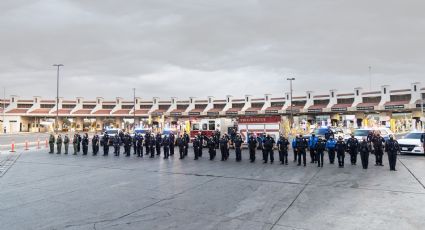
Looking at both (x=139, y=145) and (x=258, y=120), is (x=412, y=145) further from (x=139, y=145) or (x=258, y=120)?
(x=139, y=145)

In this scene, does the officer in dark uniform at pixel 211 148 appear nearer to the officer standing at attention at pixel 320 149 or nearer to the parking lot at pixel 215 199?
the parking lot at pixel 215 199

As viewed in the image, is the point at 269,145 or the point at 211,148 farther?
the point at 211,148

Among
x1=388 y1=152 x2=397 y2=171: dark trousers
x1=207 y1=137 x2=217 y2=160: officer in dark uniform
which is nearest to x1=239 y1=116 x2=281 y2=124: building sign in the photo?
x1=207 y1=137 x2=217 y2=160: officer in dark uniform

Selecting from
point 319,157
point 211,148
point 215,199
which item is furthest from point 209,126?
point 215,199

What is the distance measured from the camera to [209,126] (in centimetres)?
3106

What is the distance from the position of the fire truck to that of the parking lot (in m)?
16.4

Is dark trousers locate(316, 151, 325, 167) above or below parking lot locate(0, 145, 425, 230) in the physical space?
above

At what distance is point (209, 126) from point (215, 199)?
2203 centimetres

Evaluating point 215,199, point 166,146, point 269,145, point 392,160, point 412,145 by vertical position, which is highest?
point 269,145

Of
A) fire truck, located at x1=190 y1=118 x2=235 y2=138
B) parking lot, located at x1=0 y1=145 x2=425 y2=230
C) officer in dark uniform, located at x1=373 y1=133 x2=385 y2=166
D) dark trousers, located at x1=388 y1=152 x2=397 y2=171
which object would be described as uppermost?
fire truck, located at x1=190 y1=118 x2=235 y2=138

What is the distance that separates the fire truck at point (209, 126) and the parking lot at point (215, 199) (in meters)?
16.4

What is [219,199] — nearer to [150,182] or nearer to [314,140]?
[150,182]

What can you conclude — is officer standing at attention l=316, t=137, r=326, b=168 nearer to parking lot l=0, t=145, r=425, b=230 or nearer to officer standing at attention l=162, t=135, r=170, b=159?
parking lot l=0, t=145, r=425, b=230

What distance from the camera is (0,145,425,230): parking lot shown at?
6.97 meters
